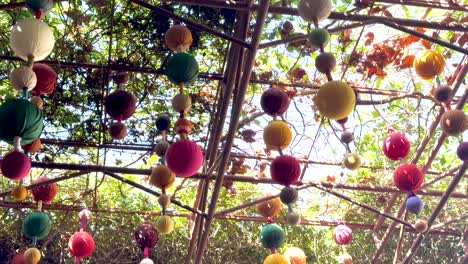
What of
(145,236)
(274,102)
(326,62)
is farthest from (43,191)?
(326,62)

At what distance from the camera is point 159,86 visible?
2340mm

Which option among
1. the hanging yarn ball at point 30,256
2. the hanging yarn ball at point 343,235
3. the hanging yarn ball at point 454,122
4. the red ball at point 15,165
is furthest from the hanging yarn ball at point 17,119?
the hanging yarn ball at point 343,235

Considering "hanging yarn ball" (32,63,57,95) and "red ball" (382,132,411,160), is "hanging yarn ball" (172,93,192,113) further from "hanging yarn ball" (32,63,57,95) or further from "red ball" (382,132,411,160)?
"red ball" (382,132,411,160)

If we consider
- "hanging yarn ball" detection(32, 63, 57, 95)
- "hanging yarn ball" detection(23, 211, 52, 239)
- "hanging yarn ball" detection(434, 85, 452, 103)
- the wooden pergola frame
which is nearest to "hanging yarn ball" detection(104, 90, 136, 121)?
"hanging yarn ball" detection(32, 63, 57, 95)

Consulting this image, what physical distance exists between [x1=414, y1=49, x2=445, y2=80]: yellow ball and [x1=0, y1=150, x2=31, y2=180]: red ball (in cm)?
134

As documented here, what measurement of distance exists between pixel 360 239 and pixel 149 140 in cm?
159

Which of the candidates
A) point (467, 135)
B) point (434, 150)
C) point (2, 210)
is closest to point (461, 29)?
point (434, 150)

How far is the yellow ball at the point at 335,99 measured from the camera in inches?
50.4

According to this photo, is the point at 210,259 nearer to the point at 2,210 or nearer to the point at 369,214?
the point at 369,214

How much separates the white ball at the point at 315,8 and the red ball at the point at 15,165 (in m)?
0.92

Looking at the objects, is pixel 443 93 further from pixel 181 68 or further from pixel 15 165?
pixel 15 165

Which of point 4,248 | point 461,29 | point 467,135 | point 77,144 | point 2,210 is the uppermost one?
point 467,135

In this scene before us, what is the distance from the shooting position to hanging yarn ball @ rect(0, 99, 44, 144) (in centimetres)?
123

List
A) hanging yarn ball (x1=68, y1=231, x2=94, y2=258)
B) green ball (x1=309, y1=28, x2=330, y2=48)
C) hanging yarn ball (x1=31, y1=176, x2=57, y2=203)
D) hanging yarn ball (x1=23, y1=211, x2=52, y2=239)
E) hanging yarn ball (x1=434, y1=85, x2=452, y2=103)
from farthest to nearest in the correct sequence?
hanging yarn ball (x1=31, y1=176, x2=57, y2=203), hanging yarn ball (x1=68, y1=231, x2=94, y2=258), hanging yarn ball (x1=23, y1=211, x2=52, y2=239), hanging yarn ball (x1=434, y1=85, x2=452, y2=103), green ball (x1=309, y1=28, x2=330, y2=48)
